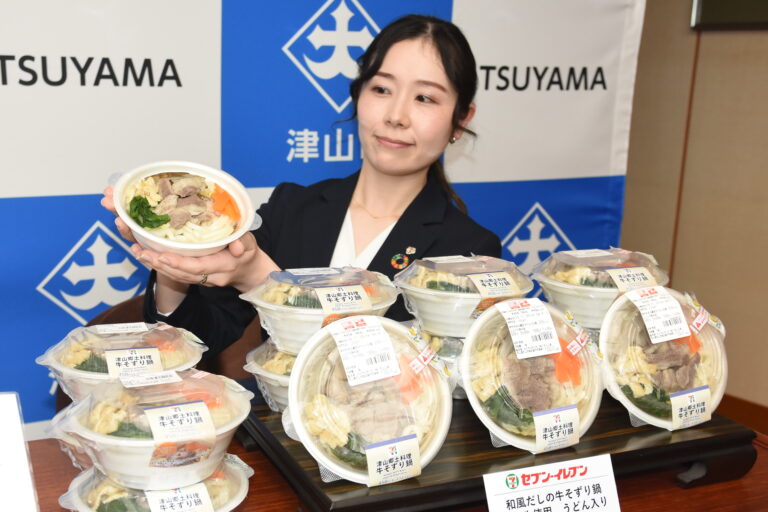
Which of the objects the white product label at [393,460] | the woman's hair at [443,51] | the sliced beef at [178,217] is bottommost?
the white product label at [393,460]

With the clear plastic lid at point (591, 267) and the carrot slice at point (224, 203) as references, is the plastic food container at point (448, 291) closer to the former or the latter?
the clear plastic lid at point (591, 267)

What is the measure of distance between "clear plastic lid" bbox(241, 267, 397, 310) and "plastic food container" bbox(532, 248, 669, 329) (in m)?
0.33

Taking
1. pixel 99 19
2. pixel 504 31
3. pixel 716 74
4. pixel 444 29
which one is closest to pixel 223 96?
pixel 99 19

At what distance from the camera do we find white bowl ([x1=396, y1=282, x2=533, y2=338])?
1329 mm

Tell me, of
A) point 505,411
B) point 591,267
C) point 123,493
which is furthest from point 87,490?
point 591,267

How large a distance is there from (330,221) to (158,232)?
0.74 metres

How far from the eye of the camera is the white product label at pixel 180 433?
38.4 inches

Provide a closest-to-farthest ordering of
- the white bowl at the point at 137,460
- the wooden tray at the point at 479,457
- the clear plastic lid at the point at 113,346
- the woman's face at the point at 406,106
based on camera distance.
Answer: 1. the white bowl at the point at 137,460
2. the wooden tray at the point at 479,457
3. the clear plastic lid at the point at 113,346
4. the woman's face at the point at 406,106

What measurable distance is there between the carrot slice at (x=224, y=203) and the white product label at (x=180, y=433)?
539mm

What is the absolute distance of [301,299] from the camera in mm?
1270

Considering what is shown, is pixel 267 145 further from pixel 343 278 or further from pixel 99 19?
pixel 343 278

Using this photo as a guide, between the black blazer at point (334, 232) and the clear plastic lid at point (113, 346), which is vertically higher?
the black blazer at point (334, 232)

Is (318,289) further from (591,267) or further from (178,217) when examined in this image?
(591,267)

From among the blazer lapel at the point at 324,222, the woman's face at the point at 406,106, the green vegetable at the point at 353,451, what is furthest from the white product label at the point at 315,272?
the blazer lapel at the point at 324,222
